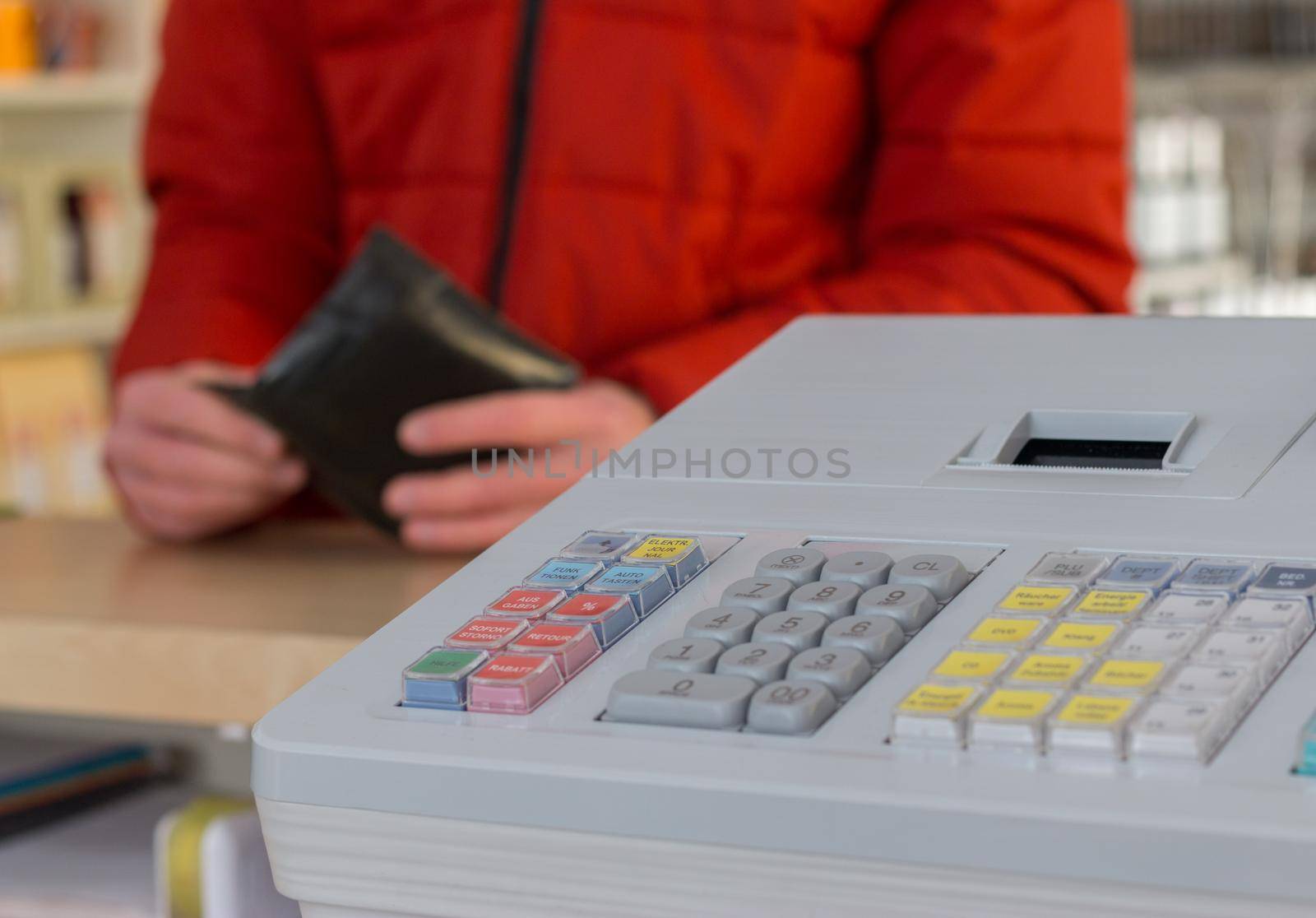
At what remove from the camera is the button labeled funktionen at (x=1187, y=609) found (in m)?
0.34

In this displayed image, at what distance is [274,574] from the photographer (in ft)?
2.86

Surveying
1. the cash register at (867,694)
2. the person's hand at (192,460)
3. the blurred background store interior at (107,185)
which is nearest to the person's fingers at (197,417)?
the person's hand at (192,460)

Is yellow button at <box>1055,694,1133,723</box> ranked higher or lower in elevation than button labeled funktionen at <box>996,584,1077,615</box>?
lower

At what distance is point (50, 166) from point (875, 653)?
2404 mm

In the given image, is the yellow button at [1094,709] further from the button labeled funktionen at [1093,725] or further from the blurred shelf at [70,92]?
the blurred shelf at [70,92]

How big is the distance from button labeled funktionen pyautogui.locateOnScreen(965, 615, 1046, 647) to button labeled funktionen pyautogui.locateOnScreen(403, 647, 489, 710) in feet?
0.35

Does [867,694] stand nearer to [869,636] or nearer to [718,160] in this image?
[869,636]

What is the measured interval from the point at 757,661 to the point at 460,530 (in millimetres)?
539

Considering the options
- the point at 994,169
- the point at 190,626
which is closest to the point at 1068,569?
the point at 190,626

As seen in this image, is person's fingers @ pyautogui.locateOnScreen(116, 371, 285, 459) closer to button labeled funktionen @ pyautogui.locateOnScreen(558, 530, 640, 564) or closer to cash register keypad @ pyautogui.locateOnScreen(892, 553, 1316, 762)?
button labeled funktionen @ pyautogui.locateOnScreen(558, 530, 640, 564)

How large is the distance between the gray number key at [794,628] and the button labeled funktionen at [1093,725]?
2.5 inches

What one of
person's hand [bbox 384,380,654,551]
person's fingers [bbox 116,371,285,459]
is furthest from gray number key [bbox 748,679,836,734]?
person's fingers [bbox 116,371,285,459]

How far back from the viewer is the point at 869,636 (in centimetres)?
35

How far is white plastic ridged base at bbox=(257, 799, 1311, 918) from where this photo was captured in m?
0.29
